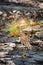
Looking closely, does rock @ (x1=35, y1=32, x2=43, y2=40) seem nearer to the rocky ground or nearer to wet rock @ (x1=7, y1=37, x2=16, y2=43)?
the rocky ground

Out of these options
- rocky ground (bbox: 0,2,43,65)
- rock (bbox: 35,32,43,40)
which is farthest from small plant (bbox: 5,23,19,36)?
rock (bbox: 35,32,43,40)

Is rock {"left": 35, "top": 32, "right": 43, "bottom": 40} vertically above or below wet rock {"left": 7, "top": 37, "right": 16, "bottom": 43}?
above

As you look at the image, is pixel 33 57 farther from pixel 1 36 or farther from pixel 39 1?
pixel 39 1

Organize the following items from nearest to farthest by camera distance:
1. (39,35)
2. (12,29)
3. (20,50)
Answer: (20,50) → (39,35) → (12,29)

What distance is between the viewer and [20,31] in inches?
377

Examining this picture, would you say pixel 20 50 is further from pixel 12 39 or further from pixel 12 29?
pixel 12 29

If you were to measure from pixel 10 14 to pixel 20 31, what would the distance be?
2.04m

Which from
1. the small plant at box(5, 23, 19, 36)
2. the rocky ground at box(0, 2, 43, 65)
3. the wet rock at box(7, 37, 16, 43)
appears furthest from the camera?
the small plant at box(5, 23, 19, 36)

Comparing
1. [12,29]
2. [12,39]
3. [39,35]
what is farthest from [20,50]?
[12,29]

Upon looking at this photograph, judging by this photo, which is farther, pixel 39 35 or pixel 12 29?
pixel 12 29

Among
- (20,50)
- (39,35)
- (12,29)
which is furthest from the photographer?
(12,29)

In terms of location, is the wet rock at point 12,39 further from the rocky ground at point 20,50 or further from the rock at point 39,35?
the rock at point 39,35

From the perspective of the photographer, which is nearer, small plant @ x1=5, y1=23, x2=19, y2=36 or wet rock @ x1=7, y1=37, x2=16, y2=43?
wet rock @ x1=7, y1=37, x2=16, y2=43

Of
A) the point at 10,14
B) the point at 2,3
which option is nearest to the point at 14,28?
the point at 10,14
